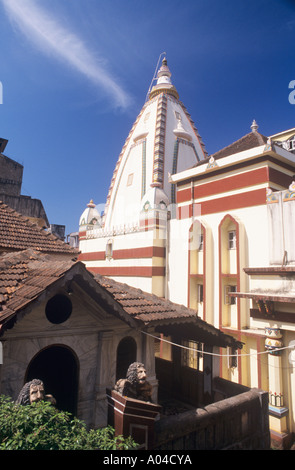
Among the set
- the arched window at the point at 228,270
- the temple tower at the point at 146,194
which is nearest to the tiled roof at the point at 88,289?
the arched window at the point at 228,270

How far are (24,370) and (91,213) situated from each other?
18.3 m

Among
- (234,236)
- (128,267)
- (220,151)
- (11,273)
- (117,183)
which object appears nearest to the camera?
(11,273)

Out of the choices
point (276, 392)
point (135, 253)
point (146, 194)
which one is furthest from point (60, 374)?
point (146, 194)

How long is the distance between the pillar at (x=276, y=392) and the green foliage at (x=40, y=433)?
776 cm

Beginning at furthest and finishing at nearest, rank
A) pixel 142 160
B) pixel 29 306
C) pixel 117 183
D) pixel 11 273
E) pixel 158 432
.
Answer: pixel 117 183
pixel 142 160
pixel 11 273
pixel 158 432
pixel 29 306

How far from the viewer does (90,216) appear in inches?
910

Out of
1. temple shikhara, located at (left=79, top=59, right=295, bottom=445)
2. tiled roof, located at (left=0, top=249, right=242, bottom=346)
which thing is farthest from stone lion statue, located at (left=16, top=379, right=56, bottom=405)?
temple shikhara, located at (left=79, top=59, right=295, bottom=445)

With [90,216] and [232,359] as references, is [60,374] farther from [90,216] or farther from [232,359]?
[90,216]

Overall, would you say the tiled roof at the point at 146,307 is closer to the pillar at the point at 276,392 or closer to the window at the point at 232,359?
the pillar at the point at 276,392

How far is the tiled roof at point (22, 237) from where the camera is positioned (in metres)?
9.62

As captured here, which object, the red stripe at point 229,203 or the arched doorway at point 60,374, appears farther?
the red stripe at point 229,203

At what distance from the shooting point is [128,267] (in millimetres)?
17656
